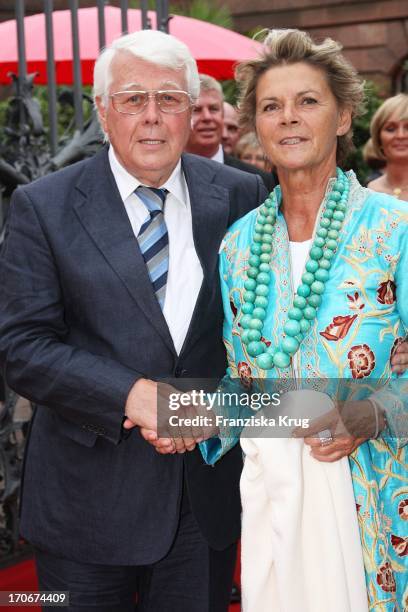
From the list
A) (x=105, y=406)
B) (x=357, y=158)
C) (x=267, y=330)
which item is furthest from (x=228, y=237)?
(x=357, y=158)

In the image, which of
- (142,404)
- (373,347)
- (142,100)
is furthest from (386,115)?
(142,404)

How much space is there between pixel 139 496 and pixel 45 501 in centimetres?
27

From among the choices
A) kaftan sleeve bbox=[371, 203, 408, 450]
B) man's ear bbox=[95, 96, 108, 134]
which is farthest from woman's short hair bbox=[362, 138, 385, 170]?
kaftan sleeve bbox=[371, 203, 408, 450]

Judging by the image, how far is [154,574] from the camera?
251 cm

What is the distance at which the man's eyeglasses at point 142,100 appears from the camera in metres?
2.40

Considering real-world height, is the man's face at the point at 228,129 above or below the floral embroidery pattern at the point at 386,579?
above

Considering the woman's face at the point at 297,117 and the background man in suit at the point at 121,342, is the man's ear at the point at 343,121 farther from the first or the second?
the background man in suit at the point at 121,342

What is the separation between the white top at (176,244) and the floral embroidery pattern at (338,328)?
1.33 feet

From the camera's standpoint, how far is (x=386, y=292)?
2.14m

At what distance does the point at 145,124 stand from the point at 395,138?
3.20 m

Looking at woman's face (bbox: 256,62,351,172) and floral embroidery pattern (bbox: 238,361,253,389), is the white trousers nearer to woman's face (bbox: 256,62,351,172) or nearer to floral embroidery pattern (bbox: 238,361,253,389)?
floral embroidery pattern (bbox: 238,361,253,389)

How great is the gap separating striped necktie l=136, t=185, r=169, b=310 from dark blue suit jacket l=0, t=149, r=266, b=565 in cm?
6

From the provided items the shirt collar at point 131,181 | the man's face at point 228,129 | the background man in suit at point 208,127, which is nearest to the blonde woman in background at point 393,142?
the background man in suit at point 208,127

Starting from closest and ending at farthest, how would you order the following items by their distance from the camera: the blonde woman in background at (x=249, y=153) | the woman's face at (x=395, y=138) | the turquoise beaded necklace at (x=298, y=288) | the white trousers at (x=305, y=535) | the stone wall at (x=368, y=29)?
the white trousers at (x=305, y=535) → the turquoise beaded necklace at (x=298, y=288) → the woman's face at (x=395, y=138) → the blonde woman in background at (x=249, y=153) → the stone wall at (x=368, y=29)
